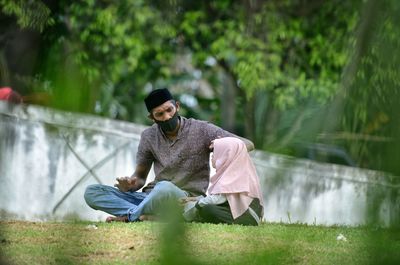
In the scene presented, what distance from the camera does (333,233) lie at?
5852 millimetres

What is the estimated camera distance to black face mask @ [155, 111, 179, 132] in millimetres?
6480

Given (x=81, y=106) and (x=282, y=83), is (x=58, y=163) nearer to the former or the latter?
(x=282, y=83)

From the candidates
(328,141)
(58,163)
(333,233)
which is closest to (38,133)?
(58,163)

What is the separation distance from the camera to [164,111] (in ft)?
21.1

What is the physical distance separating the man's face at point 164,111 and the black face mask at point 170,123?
0.02 m

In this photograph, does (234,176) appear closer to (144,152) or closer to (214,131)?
(214,131)

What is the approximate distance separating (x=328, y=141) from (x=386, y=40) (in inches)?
6.4

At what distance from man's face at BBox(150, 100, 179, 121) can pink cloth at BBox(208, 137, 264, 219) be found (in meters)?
0.33

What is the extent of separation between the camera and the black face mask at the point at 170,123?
6480 millimetres

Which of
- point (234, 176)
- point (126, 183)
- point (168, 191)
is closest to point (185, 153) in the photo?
point (234, 176)

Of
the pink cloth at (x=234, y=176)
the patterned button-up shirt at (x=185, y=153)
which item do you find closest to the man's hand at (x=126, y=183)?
the patterned button-up shirt at (x=185, y=153)

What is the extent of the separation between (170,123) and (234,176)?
52 cm

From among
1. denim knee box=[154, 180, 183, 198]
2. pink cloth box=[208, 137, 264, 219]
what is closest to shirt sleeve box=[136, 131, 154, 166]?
pink cloth box=[208, 137, 264, 219]

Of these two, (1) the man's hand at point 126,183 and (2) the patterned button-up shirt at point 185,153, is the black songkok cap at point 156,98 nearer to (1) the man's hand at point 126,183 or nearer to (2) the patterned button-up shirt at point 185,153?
(2) the patterned button-up shirt at point 185,153
